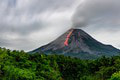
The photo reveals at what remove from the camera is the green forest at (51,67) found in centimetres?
2958

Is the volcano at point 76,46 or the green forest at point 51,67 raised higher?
the volcano at point 76,46

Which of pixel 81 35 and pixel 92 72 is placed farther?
pixel 81 35

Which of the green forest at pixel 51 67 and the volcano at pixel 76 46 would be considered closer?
the green forest at pixel 51 67

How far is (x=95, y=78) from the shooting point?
1609 inches

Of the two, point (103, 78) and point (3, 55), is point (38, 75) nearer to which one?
point (3, 55)

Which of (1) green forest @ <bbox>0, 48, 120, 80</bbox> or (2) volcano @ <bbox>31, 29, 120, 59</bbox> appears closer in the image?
(1) green forest @ <bbox>0, 48, 120, 80</bbox>

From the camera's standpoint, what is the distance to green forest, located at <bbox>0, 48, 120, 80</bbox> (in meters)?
29.6

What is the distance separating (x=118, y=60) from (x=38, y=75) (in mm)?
13853

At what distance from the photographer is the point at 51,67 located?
35.8 metres

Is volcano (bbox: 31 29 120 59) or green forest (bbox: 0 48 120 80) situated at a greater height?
volcano (bbox: 31 29 120 59)

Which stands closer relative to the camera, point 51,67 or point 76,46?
point 51,67

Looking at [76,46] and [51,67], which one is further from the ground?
[76,46]

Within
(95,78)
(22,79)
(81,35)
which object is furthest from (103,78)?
(81,35)

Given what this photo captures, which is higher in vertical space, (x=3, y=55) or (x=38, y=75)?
(x=3, y=55)
